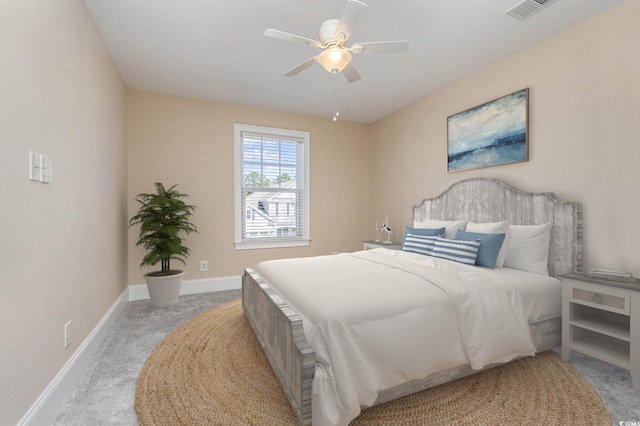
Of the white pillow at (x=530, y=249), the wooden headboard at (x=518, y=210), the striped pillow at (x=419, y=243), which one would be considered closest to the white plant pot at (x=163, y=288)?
the striped pillow at (x=419, y=243)

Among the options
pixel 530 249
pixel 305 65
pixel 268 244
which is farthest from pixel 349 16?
pixel 268 244

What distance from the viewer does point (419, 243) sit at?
10.5 feet

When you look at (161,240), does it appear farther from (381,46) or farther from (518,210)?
(518,210)

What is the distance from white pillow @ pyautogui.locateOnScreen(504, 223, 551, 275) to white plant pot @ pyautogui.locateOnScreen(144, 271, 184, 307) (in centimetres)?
348

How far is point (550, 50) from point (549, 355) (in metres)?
2.57

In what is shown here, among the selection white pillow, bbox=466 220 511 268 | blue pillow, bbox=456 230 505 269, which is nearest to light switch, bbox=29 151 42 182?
blue pillow, bbox=456 230 505 269

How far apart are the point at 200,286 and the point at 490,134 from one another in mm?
3997

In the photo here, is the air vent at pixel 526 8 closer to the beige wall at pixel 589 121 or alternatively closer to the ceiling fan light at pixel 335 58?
the beige wall at pixel 589 121

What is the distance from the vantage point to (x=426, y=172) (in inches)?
158

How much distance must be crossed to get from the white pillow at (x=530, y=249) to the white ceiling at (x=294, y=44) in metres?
1.71

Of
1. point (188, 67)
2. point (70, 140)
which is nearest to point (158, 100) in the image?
point (188, 67)

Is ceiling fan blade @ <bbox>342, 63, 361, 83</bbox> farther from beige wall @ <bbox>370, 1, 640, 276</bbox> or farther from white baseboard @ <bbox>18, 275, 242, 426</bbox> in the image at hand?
white baseboard @ <bbox>18, 275, 242, 426</bbox>

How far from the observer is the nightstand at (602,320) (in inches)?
71.4

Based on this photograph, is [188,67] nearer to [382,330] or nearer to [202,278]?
[202,278]
